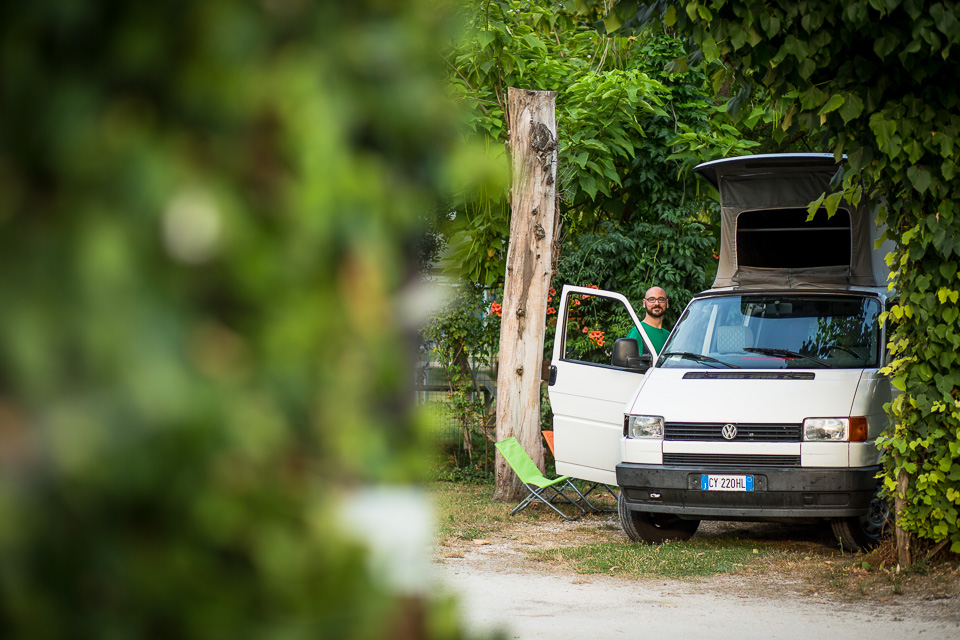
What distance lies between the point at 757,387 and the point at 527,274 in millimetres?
4150

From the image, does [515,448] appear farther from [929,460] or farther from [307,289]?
[307,289]

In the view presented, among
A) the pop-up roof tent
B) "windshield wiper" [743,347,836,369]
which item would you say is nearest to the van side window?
the pop-up roof tent

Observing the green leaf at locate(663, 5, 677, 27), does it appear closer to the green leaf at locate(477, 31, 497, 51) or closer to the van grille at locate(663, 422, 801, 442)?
the van grille at locate(663, 422, 801, 442)

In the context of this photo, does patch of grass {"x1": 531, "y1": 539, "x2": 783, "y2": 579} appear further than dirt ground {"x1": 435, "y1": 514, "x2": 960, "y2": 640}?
Yes

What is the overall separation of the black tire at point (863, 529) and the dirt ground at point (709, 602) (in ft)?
0.72

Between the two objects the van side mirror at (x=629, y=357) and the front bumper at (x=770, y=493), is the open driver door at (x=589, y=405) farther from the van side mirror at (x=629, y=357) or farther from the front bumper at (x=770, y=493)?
the front bumper at (x=770, y=493)

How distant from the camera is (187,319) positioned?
0.87 m

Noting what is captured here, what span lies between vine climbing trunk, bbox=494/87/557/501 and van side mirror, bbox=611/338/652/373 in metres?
2.79

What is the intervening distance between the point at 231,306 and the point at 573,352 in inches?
496

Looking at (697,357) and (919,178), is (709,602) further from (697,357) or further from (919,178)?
(919,178)

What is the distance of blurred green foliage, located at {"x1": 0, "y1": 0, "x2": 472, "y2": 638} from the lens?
80 cm

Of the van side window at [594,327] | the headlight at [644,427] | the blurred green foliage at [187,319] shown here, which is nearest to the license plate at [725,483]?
the headlight at [644,427]

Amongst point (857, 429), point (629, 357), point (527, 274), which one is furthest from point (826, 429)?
point (527, 274)

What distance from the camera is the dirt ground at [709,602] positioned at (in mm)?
5832
